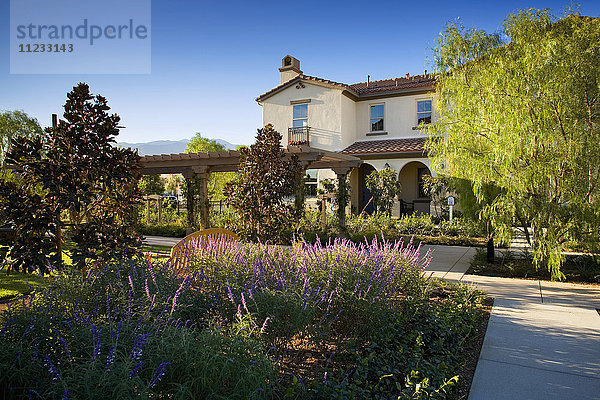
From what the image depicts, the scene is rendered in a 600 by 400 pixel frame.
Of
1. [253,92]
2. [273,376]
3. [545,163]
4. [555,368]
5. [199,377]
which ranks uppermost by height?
[253,92]

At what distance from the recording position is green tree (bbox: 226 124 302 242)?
6.98m

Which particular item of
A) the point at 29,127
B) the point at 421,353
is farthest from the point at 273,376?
the point at 29,127

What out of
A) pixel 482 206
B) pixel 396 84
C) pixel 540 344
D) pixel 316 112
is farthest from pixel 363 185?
pixel 540 344

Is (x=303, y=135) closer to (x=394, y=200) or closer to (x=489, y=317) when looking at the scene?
(x=394, y=200)

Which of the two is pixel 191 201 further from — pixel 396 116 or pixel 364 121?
pixel 396 116

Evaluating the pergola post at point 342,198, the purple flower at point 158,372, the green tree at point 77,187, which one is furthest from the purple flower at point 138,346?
the pergola post at point 342,198

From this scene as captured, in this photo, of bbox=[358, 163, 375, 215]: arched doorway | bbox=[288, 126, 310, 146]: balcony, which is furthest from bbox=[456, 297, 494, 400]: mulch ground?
bbox=[288, 126, 310, 146]: balcony

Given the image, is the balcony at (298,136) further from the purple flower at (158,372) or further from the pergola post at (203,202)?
the purple flower at (158,372)

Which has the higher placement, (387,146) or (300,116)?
(300,116)

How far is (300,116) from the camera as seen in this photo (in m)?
20.6

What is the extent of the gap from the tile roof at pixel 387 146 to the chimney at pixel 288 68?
555 centimetres

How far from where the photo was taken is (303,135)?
20391mm

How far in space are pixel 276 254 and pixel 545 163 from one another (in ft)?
15.3

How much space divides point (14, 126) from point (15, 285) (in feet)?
35.7
